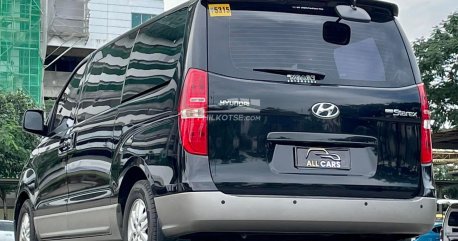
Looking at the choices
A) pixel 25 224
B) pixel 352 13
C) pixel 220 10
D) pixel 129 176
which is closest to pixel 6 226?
pixel 25 224

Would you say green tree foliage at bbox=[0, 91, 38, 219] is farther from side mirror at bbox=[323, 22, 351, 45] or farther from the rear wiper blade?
the rear wiper blade

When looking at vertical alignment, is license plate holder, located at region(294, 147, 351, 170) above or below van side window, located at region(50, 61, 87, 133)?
below

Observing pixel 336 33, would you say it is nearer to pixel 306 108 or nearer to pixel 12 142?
pixel 306 108

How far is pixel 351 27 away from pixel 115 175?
1.94 metres

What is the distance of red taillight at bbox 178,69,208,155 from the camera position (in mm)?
5625

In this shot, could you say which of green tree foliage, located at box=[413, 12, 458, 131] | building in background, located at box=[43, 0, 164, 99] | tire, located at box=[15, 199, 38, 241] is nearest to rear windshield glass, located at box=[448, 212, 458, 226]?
green tree foliage, located at box=[413, 12, 458, 131]

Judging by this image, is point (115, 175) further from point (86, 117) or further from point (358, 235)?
point (358, 235)

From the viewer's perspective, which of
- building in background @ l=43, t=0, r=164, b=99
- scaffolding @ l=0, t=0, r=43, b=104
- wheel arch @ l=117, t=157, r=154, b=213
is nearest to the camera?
wheel arch @ l=117, t=157, r=154, b=213

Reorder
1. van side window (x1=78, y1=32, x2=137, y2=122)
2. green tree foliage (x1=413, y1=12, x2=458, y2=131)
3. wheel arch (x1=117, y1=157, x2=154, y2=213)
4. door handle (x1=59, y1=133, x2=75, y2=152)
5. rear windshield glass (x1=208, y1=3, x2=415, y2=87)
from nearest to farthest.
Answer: rear windshield glass (x1=208, y1=3, x2=415, y2=87) → wheel arch (x1=117, y1=157, x2=154, y2=213) → van side window (x1=78, y1=32, x2=137, y2=122) → door handle (x1=59, y1=133, x2=75, y2=152) → green tree foliage (x1=413, y1=12, x2=458, y2=131)

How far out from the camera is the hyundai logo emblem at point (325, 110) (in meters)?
5.82

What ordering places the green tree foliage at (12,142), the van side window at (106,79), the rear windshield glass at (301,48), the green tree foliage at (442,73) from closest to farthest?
the rear windshield glass at (301,48) → the van side window at (106,79) → the green tree foliage at (442,73) → the green tree foliage at (12,142)

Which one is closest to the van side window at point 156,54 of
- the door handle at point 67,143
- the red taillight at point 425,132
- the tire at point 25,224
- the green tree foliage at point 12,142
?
the door handle at point 67,143

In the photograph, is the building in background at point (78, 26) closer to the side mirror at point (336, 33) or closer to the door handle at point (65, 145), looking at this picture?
the door handle at point (65, 145)

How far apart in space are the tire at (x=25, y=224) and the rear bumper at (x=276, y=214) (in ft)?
10.1
